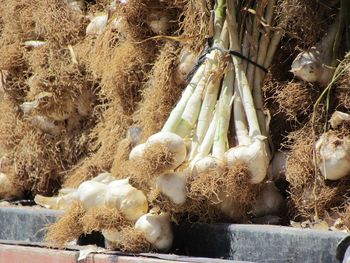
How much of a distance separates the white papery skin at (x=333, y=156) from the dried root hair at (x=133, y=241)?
0.76m

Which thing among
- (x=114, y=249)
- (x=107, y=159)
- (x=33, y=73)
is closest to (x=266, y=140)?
(x=114, y=249)

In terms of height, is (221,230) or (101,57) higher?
(101,57)

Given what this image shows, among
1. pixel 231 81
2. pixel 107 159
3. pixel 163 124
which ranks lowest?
pixel 107 159

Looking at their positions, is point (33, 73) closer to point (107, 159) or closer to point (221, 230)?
point (107, 159)

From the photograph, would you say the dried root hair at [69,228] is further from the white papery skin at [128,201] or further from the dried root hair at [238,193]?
the dried root hair at [238,193]

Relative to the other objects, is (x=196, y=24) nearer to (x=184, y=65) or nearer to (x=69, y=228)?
(x=184, y=65)

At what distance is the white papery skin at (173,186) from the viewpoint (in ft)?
10.1

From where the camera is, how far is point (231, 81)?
10.9ft

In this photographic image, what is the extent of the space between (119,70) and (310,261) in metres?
1.52

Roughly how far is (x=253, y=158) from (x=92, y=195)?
0.74m

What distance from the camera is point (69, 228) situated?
133 inches

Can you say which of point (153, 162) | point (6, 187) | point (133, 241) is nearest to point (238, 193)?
point (153, 162)

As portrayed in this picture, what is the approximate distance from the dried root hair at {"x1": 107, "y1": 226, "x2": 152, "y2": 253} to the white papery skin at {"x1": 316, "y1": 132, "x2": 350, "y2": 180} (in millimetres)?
761

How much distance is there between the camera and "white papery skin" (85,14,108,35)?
4.26 m
